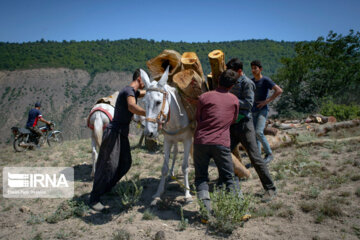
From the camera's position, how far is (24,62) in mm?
77312

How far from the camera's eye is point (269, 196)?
3844 millimetres

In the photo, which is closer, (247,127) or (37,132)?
(247,127)

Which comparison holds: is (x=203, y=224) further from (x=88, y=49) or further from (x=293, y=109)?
(x=88, y=49)

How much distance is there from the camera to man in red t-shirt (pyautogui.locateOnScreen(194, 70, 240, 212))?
3.12 meters

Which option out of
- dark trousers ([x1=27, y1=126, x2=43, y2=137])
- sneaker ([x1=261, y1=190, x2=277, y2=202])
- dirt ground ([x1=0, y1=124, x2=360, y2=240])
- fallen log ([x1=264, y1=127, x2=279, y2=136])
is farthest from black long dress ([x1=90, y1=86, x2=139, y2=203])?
dark trousers ([x1=27, y1=126, x2=43, y2=137])

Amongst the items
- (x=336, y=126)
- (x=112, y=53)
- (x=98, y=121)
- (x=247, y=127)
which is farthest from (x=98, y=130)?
(x=112, y=53)

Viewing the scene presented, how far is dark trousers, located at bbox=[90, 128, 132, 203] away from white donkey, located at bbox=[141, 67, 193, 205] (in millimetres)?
778

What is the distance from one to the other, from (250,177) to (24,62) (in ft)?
301

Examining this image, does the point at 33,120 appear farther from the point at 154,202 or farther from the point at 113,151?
the point at 154,202

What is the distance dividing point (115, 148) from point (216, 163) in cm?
168

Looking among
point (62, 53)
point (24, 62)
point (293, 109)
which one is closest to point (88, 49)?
point (62, 53)

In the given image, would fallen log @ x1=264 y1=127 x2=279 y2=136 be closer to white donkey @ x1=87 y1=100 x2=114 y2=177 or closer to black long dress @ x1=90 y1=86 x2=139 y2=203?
white donkey @ x1=87 y1=100 x2=114 y2=177

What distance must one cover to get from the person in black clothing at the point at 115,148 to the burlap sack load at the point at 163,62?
67 centimetres

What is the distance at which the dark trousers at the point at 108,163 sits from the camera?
3770 mm
